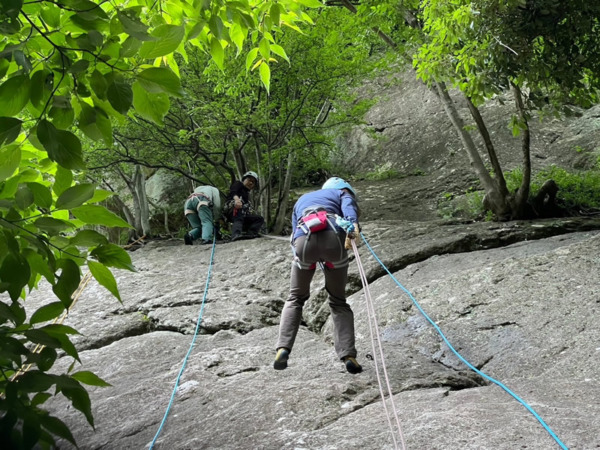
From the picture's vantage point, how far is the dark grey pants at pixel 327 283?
5.08 meters

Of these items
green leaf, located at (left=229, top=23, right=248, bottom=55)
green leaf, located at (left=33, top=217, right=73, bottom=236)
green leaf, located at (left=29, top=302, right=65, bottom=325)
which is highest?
green leaf, located at (left=229, top=23, right=248, bottom=55)

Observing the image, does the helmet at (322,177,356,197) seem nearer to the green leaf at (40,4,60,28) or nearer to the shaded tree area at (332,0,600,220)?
the shaded tree area at (332,0,600,220)

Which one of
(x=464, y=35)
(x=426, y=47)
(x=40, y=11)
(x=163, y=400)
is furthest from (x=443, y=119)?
(x=40, y=11)

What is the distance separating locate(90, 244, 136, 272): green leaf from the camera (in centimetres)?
159

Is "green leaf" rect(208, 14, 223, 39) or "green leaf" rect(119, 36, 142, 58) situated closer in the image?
"green leaf" rect(119, 36, 142, 58)

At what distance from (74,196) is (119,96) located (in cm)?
29

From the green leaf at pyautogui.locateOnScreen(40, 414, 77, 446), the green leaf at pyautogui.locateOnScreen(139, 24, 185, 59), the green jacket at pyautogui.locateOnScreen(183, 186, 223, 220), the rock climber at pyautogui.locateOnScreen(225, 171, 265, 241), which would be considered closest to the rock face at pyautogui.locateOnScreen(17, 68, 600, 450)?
the rock climber at pyautogui.locateOnScreen(225, 171, 265, 241)

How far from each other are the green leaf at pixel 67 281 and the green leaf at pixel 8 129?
38 centimetres

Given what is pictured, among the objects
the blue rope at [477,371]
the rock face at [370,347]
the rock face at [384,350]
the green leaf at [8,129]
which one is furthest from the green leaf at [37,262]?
the blue rope at [477,371]

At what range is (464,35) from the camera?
6707mm

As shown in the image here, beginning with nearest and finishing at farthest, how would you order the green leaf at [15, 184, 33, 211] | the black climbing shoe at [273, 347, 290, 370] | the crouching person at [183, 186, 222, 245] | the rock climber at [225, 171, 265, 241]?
the green leaf at [15, 184, 33, 211] < the black climbing shoe at [273, 347, 290, 370] < the rock climber at [225, 171, 265, 241] < the crouching person at [183, 186, 222, 245]

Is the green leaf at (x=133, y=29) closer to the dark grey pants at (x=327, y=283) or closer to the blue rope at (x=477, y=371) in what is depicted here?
the blue rope at (x=477, y=371)

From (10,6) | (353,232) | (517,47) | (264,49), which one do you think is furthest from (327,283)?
(10,6)

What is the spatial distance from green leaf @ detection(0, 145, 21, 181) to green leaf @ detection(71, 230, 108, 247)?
24cm
